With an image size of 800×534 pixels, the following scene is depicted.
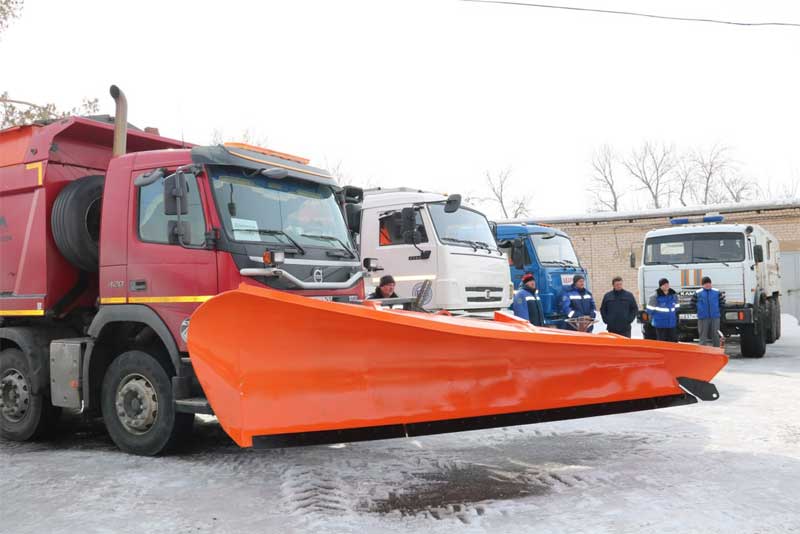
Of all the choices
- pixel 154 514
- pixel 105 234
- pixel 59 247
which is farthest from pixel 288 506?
pixel 59 247

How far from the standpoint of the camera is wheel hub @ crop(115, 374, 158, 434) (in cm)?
561

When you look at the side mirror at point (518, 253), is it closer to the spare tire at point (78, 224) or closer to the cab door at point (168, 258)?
the spare tire at point (78, 224)

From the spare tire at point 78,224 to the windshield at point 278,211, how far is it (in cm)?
150

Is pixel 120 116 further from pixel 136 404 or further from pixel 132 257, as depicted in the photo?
pixel 136 404

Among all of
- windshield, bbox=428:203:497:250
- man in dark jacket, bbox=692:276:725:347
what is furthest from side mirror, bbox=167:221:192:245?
man in dark jacket, bbox=692:276:725:347

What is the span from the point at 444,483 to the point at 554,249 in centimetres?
967

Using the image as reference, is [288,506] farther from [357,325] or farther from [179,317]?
[179,317]

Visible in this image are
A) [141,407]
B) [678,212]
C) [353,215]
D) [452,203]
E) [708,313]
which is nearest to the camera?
[141,407]

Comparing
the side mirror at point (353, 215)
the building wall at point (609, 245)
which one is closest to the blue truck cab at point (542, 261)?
the side mirror at point (353, 215)

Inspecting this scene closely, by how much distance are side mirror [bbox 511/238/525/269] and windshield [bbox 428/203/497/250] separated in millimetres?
2296

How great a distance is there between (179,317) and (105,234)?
112 centimetres

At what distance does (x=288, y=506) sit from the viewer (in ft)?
14.3

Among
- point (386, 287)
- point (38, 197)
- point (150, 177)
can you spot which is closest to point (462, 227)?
point (386, 287)

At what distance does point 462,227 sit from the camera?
9.97 metres
